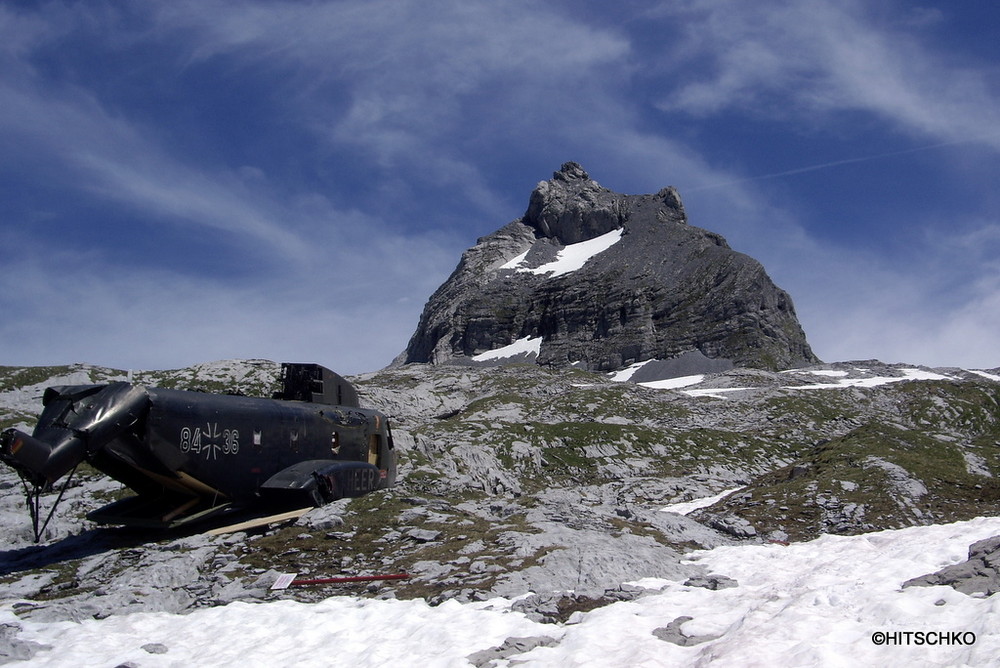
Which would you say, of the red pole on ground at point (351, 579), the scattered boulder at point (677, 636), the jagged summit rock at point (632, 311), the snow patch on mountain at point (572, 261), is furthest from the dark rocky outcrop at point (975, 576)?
the snow patch on mountain at point (572, 261)

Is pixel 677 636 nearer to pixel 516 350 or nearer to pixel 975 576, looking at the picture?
pixel 975 576

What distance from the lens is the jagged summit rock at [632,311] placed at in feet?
457

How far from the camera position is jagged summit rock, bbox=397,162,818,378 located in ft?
457

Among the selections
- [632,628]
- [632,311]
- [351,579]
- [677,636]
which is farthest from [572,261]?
[677,636]

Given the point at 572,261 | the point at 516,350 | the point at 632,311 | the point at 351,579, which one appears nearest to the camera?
the point at 351,579

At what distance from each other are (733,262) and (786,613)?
502 ft

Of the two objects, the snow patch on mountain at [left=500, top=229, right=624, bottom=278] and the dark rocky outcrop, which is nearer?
the dark rocky outcrop

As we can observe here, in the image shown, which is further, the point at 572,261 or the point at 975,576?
the point at 572,261

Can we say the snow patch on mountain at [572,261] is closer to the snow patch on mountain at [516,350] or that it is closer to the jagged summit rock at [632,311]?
the jagged summit rock at [632,311]

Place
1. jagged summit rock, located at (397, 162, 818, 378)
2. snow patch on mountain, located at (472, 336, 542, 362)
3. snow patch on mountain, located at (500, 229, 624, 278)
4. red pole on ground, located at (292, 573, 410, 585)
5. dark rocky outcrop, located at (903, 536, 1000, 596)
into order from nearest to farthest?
dark rocky outcrop, located at (903, 536, 1000, 596), red pole on ground, located at (292, 573, 410, 585), jagged summit rock, located at (397, 162, 818, 378), snow patch on mountain, located at (472, 336, 542, 362), snow patch on mountain, located at (500, 229, 624, 278)

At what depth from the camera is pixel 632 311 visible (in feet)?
509

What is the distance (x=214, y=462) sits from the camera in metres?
18.3

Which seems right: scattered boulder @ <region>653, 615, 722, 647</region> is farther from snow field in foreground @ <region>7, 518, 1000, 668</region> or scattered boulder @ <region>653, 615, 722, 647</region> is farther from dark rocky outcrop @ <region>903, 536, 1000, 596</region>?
dark rocky outcrop @ <region>903, 536, 1000, 596</region>

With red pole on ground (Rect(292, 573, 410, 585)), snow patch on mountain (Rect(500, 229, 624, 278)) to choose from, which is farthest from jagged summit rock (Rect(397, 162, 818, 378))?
red pole on ground (Rect(292, 573, 410, 585))
